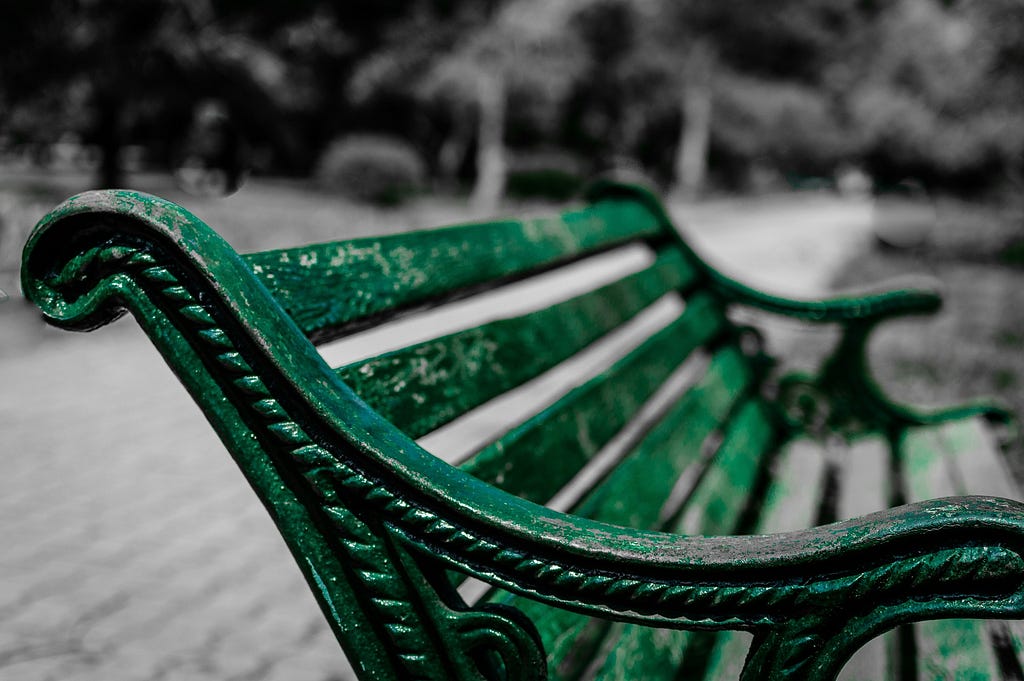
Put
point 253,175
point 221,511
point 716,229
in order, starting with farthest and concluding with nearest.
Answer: point 253,175, point 716,229, point 221,511

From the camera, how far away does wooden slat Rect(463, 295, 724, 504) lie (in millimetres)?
1335

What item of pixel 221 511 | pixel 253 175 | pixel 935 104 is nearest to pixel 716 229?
pixel 253 175

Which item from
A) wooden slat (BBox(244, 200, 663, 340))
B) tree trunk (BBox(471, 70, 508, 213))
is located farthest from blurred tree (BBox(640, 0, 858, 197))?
wooden slat (BBox(244, 200, 663, 340))

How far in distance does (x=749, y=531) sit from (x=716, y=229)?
16.6 meters

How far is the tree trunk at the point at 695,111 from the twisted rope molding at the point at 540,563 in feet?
106

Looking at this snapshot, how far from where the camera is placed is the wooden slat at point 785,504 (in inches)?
55.0

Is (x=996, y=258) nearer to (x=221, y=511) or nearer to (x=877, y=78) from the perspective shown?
(x=221, y=511)

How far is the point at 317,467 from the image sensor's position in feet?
2.94

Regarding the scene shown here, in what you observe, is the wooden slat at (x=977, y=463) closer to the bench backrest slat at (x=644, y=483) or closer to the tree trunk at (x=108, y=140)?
the bench backrest slat at (x=644, y=483)

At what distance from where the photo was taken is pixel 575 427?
1.58 metres

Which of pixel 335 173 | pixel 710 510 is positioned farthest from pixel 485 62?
pixel 710 510

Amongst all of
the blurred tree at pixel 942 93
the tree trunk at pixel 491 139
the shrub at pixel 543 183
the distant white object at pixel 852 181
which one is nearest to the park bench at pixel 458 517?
the blurred tree at pixel 942 93

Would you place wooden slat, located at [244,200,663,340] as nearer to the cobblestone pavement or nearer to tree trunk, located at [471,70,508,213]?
the cobblestone pavement

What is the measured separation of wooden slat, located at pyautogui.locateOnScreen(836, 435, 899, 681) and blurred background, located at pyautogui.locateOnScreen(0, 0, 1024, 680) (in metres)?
1.37
